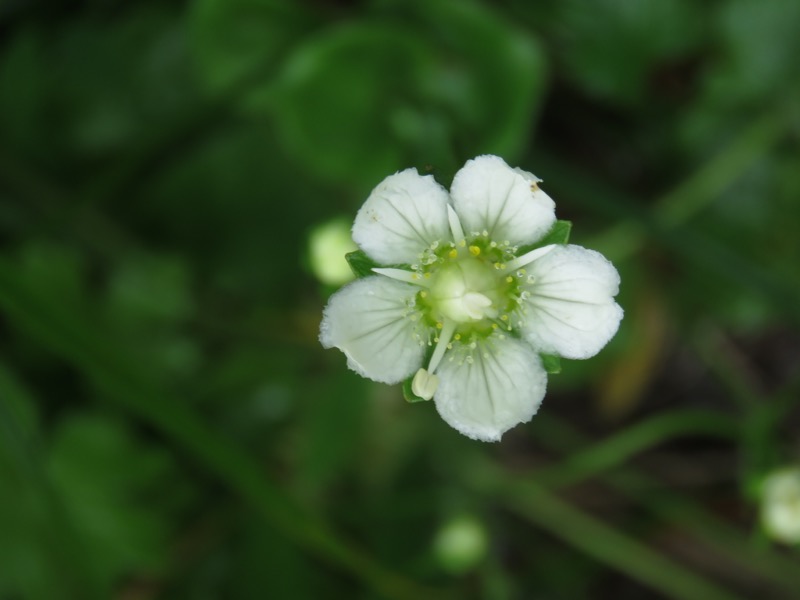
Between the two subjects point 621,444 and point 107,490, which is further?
point 621,444

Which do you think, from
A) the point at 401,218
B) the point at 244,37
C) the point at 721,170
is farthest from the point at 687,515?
the point at 244,37

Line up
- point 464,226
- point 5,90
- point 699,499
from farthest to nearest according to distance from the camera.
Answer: point 699,499 < point 5,90 < point 464,226

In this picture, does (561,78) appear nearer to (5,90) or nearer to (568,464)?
(568,464)

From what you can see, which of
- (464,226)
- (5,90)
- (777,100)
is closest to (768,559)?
(777,100)

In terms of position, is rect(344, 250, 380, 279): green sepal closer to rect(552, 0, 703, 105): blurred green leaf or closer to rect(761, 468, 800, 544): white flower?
rect(761, 468, 800, 544): white flower

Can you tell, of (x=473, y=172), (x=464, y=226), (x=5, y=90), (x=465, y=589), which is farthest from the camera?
(x=465, y=589)

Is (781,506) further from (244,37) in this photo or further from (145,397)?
(244,37)

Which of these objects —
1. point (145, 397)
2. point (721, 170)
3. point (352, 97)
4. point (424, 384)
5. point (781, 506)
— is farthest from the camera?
point (721, 170)

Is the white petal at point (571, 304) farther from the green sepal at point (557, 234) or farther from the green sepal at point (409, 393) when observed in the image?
the green sepal at point (409, 393)
